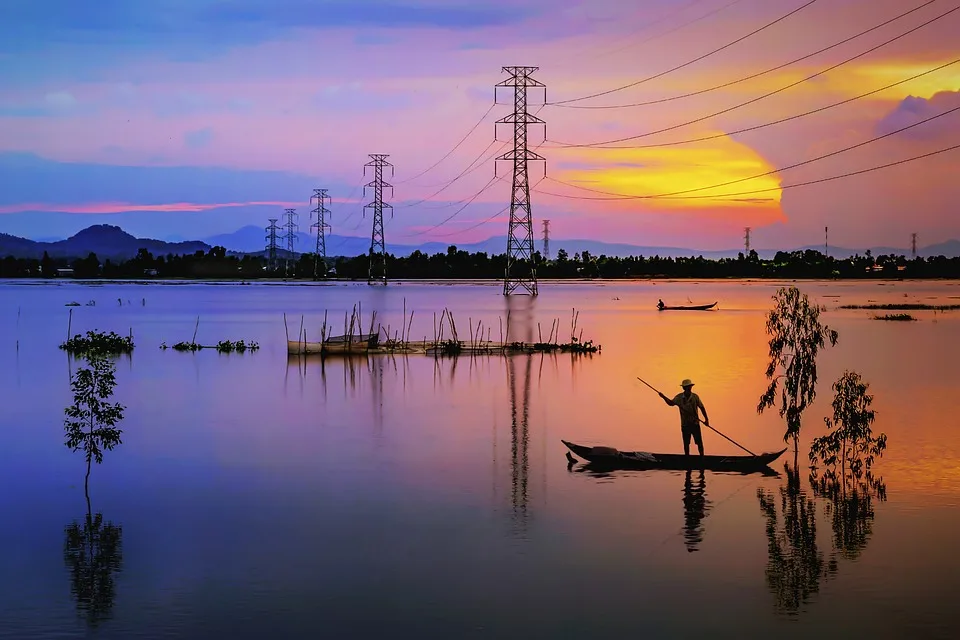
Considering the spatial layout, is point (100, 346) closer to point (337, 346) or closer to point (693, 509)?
point (337, 346)

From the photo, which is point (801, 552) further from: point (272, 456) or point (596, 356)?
point (596, 356)

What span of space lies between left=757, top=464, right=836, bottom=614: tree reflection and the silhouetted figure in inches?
51.2

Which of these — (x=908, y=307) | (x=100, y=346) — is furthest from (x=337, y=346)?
(x=908, y=307)

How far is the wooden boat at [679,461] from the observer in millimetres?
27328

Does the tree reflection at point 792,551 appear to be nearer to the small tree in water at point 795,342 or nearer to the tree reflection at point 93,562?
the small tree in water at point 795,342

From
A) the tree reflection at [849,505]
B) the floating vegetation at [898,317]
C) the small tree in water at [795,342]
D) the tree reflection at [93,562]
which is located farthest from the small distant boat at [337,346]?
the floating vegetation at [898,317]

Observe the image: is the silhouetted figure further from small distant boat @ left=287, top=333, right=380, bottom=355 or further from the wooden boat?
small distant boat @ left=287, top=333, right=380, bottom=355

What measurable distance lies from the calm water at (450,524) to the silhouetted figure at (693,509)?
0.09 m

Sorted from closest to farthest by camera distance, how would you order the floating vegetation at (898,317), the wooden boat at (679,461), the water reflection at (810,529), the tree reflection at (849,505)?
the water reflection at (810,529)
the tree reflection at (849,505)
the wooden boat at (679,461)
the floating vegetation at (898,317)

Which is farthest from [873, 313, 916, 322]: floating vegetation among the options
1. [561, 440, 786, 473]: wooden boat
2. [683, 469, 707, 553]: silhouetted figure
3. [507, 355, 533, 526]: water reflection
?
[683, 469, 707, 553]: silhouetted figure

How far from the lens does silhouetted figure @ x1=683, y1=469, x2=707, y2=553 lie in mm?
21197

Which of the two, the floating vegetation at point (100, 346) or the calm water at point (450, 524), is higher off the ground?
the floating vegetation at point (100, 346)

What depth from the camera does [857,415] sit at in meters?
27.7

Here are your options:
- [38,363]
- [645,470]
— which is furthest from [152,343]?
[645,470]
